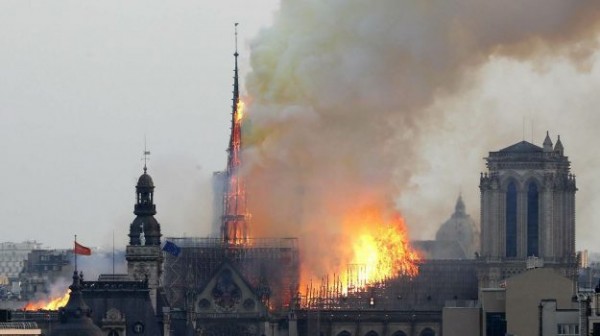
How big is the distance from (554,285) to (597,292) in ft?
113

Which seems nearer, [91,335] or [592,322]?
[592,322]

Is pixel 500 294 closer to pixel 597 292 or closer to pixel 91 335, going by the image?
pixel 91 335

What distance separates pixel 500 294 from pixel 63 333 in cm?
2544

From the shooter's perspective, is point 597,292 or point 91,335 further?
point 91,335

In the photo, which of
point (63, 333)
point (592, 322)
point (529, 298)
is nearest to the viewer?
point (592, 322)

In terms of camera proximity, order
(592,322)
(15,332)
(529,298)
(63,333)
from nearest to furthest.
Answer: (592,322) < (15,332) < (529,298) < (63,333)

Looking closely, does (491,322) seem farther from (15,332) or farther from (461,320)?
(15,332)

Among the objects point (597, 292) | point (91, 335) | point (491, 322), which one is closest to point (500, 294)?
point (491, 322)

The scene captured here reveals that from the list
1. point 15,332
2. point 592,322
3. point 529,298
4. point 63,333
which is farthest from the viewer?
point 63,333

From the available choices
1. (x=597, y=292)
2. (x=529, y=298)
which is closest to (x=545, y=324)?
(x=529, y=298)

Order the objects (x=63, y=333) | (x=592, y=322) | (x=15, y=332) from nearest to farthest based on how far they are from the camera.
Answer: (x=592, y=322) → (x=15, y=332) → (x=63, y=333)

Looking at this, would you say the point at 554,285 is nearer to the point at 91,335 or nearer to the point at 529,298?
the point at 529,298

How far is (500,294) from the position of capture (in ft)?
629

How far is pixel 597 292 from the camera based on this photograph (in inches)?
6053
